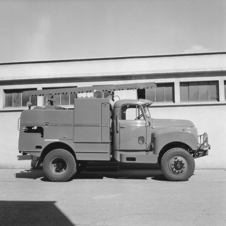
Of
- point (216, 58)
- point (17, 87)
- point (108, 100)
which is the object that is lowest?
point (108, 100)

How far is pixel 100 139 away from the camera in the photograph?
27.8 ft

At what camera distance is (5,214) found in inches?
192

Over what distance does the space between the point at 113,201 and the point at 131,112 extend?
3.72m

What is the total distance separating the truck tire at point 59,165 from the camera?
838 centimetres

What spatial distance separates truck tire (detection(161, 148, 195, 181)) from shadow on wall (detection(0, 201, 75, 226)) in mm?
3940

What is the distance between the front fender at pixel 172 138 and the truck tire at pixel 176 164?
303mm

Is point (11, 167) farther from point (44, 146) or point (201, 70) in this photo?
point (201, 70)

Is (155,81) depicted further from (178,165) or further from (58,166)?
(58,166)

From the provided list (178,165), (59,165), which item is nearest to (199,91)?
(178,165)

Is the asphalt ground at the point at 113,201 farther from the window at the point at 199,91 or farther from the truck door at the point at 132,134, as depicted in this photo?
the window at the point at 199,91

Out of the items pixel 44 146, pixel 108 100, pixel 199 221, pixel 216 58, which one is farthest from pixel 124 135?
pixel 216 58

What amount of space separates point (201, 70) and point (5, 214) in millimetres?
9225

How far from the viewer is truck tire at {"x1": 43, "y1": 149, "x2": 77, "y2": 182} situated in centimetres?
838

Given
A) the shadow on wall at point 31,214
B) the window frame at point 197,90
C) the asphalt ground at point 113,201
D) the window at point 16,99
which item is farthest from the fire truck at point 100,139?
the window at point 16,99
